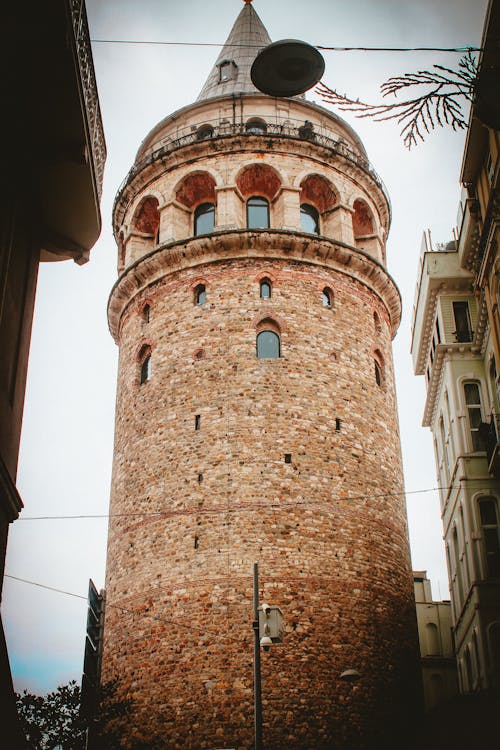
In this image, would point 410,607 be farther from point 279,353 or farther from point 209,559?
point 279,353

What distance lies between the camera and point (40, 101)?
8.70m

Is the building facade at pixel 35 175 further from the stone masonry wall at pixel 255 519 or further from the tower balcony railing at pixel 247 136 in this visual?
the tower balcony railing at pixel 247 136

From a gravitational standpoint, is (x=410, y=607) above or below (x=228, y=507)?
below

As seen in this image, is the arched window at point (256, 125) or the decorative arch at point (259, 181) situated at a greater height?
the arched window at point (256, 125)

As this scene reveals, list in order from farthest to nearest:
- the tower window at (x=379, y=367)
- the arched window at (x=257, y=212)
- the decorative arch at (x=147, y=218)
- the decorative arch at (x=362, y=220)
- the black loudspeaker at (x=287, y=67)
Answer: the decorative arch at (x=362, y=220) < the decorative arch at (x=147, y=218) < the arched window at (x=257, y=212) < the tower window at (x=379, y=367) < the black loudspeaker at (x=287, y=67)

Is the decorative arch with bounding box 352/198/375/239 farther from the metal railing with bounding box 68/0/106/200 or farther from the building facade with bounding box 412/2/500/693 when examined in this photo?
the metal railing with bounding box 68/0/106/200

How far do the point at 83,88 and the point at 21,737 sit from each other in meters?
6.69

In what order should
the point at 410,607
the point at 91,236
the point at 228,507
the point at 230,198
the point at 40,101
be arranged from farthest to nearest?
the point at 230,198, the point at 410,607, the point at 228,507, the point at 91,236, the point at 40,101

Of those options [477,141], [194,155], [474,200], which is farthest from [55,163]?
[194,155]

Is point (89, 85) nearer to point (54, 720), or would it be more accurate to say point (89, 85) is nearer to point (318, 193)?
point (54, 720)

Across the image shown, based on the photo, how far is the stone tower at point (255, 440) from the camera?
21.2m

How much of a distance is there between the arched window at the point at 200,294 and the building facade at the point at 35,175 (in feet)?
49.9

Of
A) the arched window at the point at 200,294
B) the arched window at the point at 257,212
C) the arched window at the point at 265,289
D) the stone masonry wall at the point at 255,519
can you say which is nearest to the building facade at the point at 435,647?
the stone masonry wall at the point at 255,519

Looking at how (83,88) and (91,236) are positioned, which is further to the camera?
(91,236)
